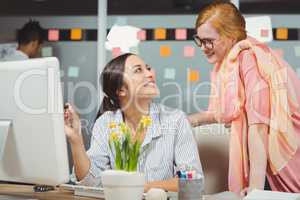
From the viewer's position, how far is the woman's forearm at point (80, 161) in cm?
184

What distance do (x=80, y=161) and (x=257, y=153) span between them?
1.35m

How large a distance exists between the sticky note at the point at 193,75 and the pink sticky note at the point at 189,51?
0.38 ft

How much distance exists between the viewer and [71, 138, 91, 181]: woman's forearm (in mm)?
Result: 1842

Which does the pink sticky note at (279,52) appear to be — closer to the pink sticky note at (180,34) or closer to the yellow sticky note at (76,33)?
the pink sticky note at (180,34)

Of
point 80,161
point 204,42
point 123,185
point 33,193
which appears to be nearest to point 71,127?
point 80,161

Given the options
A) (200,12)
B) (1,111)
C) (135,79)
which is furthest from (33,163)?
(200,12)

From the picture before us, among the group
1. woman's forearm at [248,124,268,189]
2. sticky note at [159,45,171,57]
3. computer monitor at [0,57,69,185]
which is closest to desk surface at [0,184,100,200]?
computer monitor at [0,57,69,185]

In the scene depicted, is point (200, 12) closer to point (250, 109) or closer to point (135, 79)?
point (250, 109)

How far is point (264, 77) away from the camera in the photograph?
2900 mm

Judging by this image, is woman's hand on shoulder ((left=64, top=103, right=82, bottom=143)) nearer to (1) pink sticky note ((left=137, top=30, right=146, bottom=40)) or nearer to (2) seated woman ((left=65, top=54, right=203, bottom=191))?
(2) seated woman ((left=65, top=54, right=203, bottom=191))

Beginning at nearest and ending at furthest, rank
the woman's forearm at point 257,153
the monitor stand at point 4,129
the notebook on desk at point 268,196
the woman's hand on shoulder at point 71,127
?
the notebook on desk at point 268,196, the monitor stand at point 4,129, the woman's hand on shoulder at point 71,127, the woman's forearm at point 257,153

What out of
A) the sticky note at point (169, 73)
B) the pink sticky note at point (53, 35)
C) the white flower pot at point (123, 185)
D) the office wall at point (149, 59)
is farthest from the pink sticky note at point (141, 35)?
the white flower pot at point (123, 185)

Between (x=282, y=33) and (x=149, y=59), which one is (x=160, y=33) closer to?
(x=149, y=59)

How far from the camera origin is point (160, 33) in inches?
137
